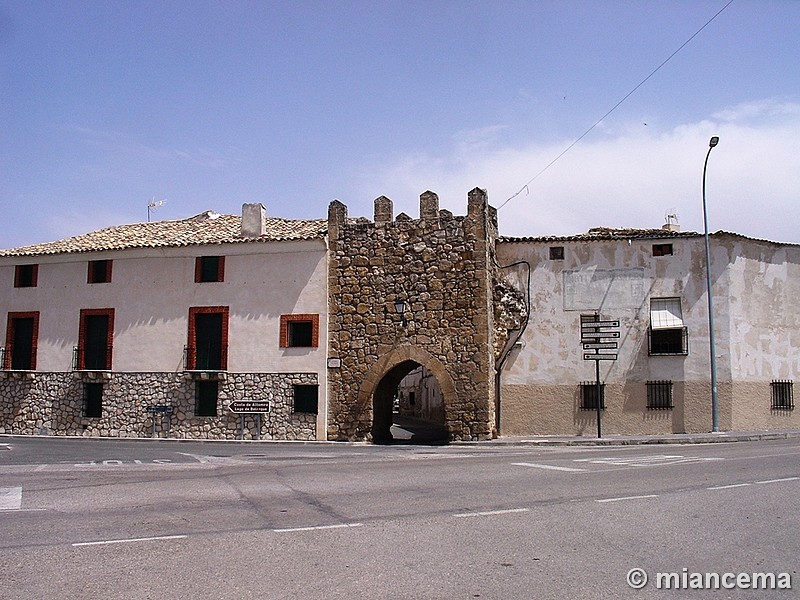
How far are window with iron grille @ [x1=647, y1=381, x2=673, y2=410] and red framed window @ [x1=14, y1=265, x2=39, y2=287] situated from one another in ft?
70.6

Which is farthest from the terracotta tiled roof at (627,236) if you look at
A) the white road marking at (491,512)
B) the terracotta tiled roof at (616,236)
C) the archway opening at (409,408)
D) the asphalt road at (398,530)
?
the white road marking at (491,512)

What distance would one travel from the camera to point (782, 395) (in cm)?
2561

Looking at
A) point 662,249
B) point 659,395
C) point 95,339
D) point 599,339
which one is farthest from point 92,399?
point 662,249

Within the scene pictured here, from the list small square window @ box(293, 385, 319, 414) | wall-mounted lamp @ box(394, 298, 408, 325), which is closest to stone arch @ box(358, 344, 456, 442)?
wall-mounted lamp @ box(394, 298, 408, 325)

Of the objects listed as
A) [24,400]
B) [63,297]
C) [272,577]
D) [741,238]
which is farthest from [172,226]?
[272,577]

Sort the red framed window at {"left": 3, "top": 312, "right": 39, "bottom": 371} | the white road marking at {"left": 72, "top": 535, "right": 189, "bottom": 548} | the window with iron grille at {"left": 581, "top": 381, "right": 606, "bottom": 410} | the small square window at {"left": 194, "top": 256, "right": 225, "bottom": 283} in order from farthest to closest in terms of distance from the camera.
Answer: the red framed window at {"left": 3, "top": 312, "right": 39, "bottom": 371} → the small square window at {"left": 194, "top": 256, "right": 225, "bottom": 283} → the window with iron grille at {"left": 581, "top": 381, "right": 606, "bottom": 410} → the white road marking at {"left": 72, "top": 535, "right": 189, "bottom": 548}

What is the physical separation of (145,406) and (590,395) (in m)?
14.6

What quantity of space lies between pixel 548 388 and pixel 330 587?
20.1 meters

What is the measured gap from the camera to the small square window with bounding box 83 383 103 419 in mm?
26922

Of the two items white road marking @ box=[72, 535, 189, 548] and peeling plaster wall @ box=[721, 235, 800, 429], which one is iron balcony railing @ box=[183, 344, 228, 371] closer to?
peeling plaster wall @ box=[721, 235, 800, 429]

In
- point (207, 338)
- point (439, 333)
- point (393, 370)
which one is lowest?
point (393, 370)

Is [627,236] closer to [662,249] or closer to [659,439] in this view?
[662,249]

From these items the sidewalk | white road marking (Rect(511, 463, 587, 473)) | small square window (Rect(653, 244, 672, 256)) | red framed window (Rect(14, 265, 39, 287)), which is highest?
small square window (Rect(653, 244, 672, 256))

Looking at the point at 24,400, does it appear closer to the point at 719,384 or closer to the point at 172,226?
the point at 172,226
